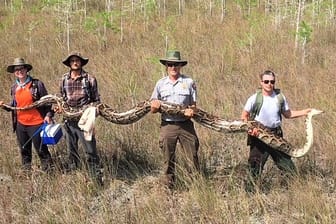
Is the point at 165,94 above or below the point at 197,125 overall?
above

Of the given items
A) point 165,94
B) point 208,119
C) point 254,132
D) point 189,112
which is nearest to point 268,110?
point 254,132

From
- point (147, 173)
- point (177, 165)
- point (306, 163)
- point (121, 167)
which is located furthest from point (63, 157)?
point (306, 163)

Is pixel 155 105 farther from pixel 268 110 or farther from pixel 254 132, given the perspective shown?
pixel 268 110

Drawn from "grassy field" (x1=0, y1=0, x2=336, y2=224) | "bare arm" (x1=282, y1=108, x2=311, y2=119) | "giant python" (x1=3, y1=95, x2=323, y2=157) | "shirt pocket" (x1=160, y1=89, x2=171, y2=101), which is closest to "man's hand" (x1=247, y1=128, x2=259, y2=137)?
"giant python" (x1=3, y1=95, x2=323, y2=157)

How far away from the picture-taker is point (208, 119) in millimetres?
4621

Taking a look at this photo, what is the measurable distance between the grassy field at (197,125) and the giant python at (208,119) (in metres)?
0.44

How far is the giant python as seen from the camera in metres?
4.38

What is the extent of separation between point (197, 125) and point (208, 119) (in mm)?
1790

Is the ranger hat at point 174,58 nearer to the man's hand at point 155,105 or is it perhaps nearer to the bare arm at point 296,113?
the man's hand at point 155,105

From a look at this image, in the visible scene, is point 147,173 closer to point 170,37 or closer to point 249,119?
point 249,119

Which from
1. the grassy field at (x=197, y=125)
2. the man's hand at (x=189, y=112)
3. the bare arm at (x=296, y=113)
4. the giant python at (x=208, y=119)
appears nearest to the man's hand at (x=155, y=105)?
the giant python at (x=208, y=119)

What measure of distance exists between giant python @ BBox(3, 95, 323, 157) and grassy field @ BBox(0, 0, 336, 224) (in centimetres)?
44

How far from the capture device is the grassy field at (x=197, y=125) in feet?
13.8

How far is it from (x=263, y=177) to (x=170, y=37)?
26.8 feet
